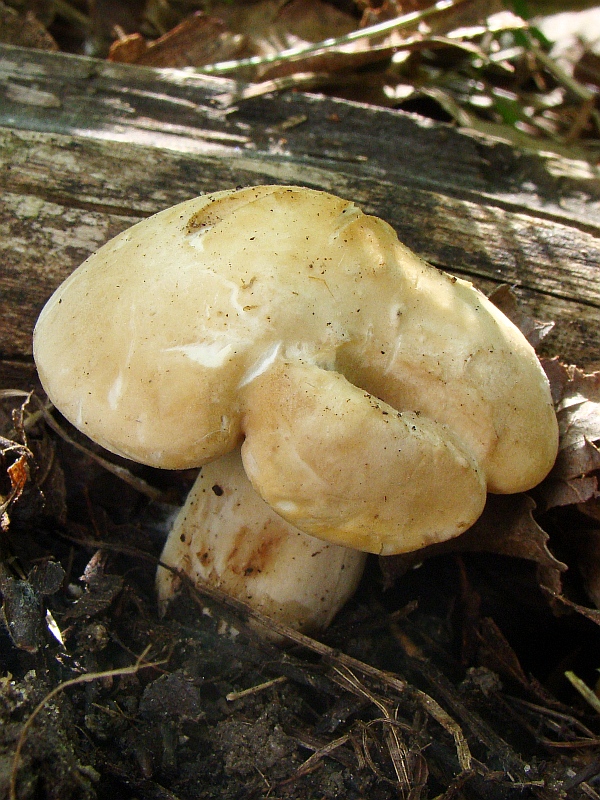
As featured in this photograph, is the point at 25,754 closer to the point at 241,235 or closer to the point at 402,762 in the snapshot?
the point at 402,762

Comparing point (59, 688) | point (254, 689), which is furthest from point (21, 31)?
point (254, 689)

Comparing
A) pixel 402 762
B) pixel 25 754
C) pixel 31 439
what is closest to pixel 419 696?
pixel 402 762

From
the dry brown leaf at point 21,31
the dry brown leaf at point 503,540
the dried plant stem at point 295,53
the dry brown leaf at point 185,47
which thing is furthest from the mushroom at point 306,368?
the dry brown leaf at point 21,31

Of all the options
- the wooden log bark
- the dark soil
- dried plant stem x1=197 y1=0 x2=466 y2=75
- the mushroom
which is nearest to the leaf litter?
the dark soil

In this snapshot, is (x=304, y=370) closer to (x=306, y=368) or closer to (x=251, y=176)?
(x=306, y=368)

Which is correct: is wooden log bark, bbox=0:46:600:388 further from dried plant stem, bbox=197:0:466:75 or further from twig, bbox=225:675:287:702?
twig, bbox=225:675:287:702
